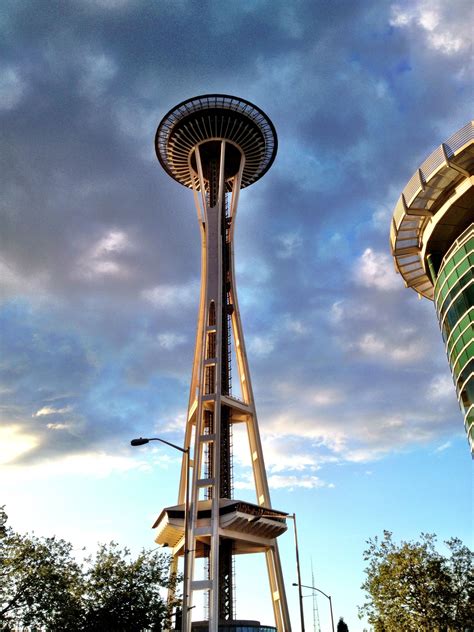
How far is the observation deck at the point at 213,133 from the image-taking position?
89875 millimetres

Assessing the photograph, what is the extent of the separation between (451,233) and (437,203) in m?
2.86

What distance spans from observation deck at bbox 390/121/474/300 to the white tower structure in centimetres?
3110

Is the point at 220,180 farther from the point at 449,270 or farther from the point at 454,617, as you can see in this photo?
the point at 454,617

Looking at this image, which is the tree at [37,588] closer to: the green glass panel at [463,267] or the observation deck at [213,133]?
the green glass panel at [463,267]

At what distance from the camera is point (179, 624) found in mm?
26734

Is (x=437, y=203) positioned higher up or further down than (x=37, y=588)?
higher up

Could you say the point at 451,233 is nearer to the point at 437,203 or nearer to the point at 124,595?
the point at 437,203

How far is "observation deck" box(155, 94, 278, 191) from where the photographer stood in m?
89.9

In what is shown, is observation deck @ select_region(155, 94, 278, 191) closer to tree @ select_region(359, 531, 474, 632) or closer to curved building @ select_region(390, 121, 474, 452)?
curved building @ select_region(390, 121, 474, 452)

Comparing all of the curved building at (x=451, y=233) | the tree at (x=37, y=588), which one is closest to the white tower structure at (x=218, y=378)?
the tree at (x=37, y=588)

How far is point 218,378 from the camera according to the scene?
75.8 metres

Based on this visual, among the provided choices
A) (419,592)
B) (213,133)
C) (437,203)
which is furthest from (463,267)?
(213,133)

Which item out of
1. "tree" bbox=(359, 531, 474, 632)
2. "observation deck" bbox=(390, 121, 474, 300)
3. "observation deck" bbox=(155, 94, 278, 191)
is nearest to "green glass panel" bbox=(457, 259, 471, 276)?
"observation deck" bbox=(390, 121, 474, 300)

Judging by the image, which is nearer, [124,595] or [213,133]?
[124,595]
